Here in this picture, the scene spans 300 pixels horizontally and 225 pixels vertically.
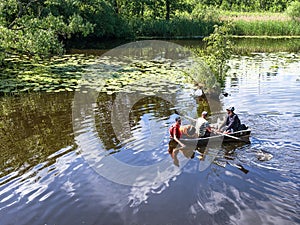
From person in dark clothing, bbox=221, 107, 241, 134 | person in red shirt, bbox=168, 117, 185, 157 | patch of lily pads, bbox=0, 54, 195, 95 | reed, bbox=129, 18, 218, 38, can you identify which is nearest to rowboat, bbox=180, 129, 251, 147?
person in red shirt, bbox=168, 117, 185, 157

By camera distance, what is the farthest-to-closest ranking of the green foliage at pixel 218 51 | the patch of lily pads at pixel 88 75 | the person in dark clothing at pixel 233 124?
the patch of lily pads at pixel 88 75 → the green foliage at pixel 218 51 → the person in dark clothing at pixel 233 124

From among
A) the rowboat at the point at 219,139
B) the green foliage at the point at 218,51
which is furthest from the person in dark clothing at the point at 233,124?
the green foliage at the point at 218,51

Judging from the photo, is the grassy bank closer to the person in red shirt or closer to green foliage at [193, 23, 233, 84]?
green foliage at [193, 23, 233, 84]

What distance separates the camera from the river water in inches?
285

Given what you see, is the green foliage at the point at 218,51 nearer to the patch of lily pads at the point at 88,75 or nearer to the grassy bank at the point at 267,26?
the patch of lily pads at the point at 88,75

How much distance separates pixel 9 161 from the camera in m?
9.40

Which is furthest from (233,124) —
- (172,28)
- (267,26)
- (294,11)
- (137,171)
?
(294,11)

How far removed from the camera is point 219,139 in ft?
35.0

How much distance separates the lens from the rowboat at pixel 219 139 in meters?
10.5

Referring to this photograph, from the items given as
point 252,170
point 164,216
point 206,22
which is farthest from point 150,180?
point 206,22

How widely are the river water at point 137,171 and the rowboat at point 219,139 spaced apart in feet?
0.76

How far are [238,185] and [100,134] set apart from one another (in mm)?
5101

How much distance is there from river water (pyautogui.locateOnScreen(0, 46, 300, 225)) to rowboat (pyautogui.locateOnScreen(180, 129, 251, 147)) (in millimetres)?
232

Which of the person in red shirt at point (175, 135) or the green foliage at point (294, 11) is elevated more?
the green foliage at point (294, 11)
